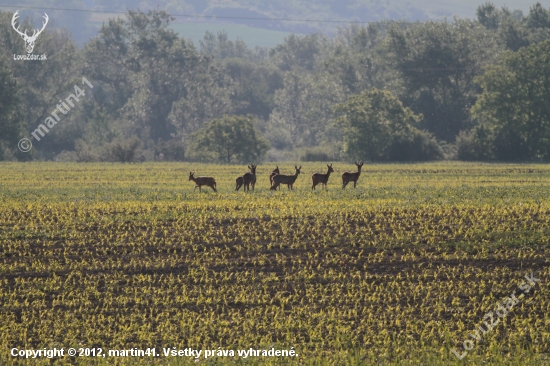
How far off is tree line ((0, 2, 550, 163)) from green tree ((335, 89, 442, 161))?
0.11m

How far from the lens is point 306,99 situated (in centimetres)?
13338

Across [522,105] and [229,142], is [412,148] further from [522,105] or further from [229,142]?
[229,142]

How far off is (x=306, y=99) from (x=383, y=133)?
→ 53378 millimetres

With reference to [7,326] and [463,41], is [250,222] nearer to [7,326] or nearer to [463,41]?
[7,326]

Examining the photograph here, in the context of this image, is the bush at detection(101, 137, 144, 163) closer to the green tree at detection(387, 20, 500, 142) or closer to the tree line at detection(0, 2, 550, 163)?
the tree line at detection(0, 2, 550, 163)

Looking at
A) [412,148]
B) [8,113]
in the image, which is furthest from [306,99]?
[8,113]

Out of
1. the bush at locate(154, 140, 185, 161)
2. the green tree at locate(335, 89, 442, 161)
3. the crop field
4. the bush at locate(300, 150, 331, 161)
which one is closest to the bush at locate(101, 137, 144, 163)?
the bush at locate(154, 140, 185, 161)

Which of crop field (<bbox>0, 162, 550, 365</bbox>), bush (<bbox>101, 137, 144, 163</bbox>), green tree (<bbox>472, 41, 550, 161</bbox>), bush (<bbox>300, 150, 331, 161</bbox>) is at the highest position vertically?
green tree (<bbox>472, 41, 550, 161</bbox>)

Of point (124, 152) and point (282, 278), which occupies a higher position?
point (124, 152)

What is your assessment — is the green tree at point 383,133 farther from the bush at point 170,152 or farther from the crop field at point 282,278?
the crop field at point 282,278

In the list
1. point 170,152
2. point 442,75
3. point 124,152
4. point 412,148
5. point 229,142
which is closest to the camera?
point 229,142

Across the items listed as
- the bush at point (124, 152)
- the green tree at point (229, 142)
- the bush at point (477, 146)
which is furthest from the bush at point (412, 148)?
the bush at point (124, 152)

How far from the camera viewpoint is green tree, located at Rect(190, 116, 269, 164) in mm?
81438

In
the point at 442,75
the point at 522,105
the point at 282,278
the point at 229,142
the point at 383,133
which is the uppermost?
the point at 442,75
